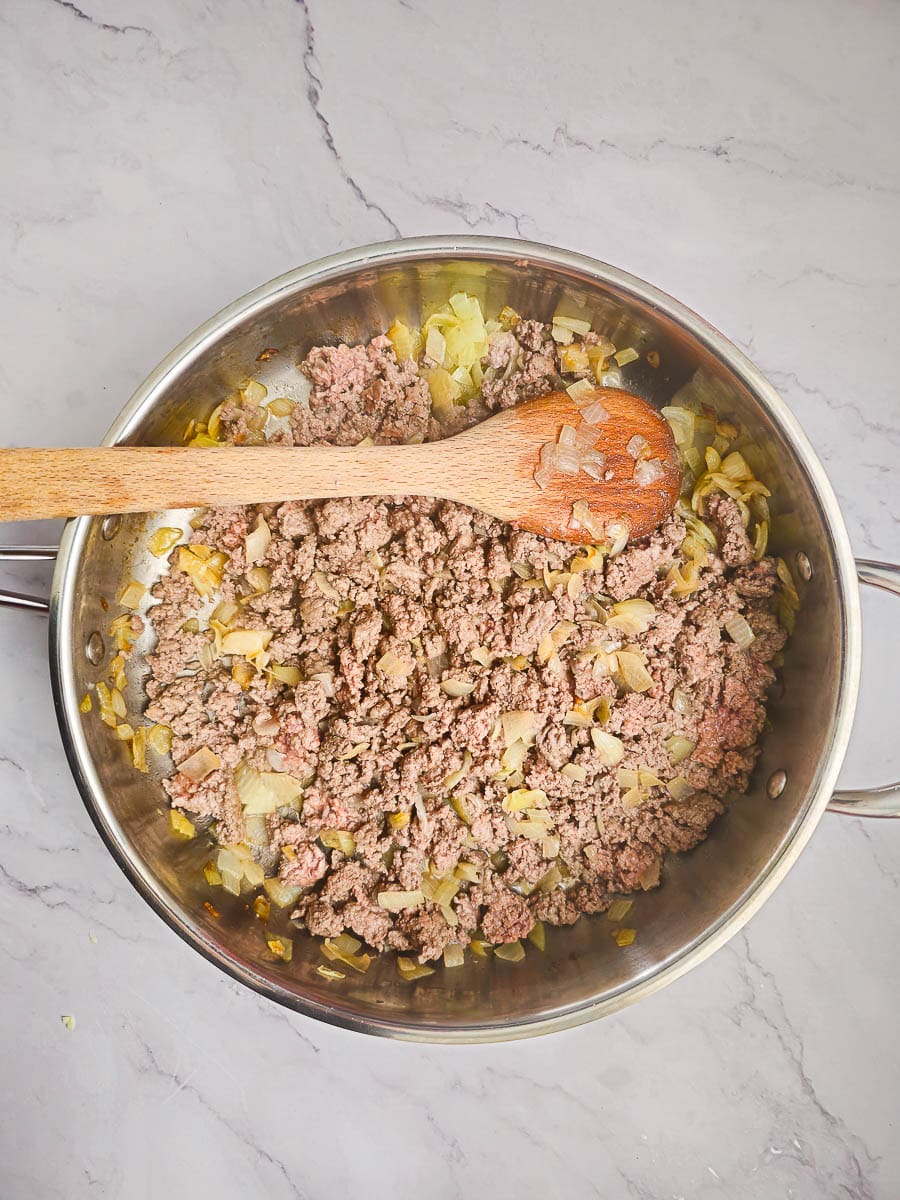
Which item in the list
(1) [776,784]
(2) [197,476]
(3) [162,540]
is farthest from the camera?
(3) [162,540]

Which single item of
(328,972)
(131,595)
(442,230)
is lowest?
(328,972)

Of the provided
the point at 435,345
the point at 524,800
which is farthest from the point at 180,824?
the point at 435,345

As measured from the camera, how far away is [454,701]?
1.40 meters

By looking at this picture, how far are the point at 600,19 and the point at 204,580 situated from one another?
133cm

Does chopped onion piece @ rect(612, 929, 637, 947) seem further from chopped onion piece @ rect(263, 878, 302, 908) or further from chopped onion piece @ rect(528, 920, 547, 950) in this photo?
chopped onion piece @ rect(263, 878, 302, 908)

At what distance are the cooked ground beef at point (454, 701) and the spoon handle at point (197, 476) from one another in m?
0.13

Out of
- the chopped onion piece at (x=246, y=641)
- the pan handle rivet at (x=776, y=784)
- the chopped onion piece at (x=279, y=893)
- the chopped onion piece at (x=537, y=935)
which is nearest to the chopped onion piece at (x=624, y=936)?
the chopped onion piece at (x=537, y=935)

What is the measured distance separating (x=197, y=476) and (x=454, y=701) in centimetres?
57

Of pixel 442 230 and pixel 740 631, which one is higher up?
pixel 442 230

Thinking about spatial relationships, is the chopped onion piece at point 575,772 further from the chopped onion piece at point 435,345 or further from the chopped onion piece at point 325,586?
the chopped onion piece at point 435,345

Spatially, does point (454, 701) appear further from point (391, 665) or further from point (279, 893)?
point (279, 893)

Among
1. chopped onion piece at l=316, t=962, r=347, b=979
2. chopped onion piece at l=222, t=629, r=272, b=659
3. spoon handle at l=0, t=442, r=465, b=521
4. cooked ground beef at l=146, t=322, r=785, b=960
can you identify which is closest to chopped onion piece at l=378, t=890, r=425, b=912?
cooked ground beef at l=146, t=322, r=785, b=960

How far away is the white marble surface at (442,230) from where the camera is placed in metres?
1.50

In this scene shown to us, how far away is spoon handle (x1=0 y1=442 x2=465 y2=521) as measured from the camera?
1.13 meters
